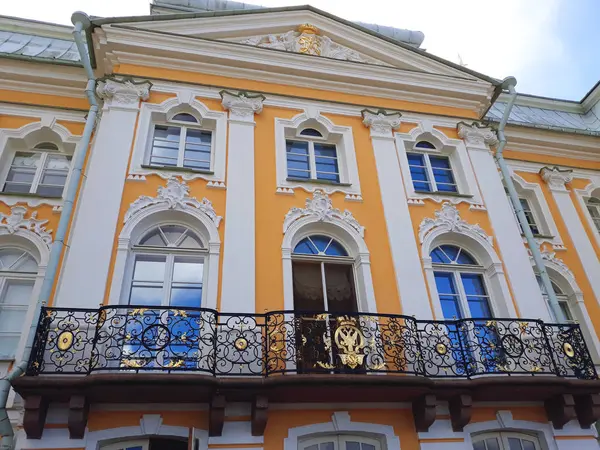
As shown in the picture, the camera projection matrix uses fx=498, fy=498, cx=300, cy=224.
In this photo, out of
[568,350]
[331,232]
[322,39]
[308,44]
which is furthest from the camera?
[322,39]

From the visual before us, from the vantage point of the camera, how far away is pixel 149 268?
8906 mm

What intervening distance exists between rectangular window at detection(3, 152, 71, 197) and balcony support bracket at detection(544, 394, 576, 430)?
10.3 metres

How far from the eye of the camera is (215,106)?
1119cm

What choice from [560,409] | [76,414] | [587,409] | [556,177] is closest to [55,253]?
[76,414]

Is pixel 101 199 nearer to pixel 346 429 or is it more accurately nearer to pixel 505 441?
pixel 346 429

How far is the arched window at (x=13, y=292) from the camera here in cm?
852

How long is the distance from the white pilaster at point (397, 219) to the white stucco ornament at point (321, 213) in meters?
0.75

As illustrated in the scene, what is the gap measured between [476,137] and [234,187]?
20.7 feet

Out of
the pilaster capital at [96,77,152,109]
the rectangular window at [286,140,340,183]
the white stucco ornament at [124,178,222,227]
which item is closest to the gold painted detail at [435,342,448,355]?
the rectangular window at [286,140,340,183]

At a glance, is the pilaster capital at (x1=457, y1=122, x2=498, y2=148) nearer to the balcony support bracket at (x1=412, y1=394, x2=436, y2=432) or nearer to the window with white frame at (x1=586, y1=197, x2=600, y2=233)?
the window with white frame at (x1=586, y1=197, x2=600, y2=233)

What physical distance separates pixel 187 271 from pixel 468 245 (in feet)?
19.4

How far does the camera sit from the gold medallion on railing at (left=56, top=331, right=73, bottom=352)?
23.5 ft

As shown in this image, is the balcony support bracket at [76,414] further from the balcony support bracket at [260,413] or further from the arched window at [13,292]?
the balcony support bracket at [260,413]

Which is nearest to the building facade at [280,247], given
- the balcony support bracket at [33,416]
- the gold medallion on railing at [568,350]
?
the balcony support bracket at [33,416]
